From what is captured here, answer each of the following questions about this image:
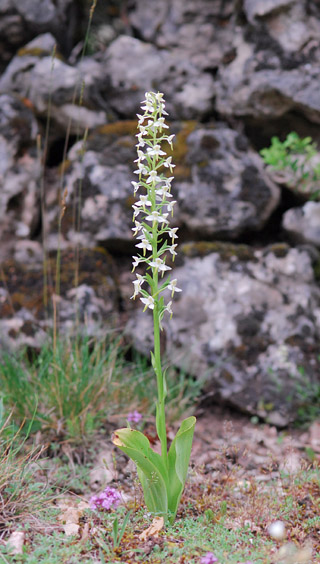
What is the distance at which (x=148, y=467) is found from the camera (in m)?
1.89

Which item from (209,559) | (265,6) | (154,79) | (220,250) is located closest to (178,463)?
(209,559)

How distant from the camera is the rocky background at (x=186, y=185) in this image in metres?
3.28

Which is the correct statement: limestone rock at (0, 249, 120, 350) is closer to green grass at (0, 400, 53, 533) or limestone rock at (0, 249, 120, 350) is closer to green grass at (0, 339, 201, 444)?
A: green grass at (0, 339, 201, 444)

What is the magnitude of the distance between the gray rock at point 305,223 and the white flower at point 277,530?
7.16ft

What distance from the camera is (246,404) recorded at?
3.13 m

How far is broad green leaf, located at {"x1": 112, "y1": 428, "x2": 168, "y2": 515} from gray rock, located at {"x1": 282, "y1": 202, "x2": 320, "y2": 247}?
2.23m

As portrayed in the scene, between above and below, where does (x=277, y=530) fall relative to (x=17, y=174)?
below

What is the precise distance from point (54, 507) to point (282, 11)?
147 inches

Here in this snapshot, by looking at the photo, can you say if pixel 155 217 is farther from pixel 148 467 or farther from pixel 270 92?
pixel 270 92

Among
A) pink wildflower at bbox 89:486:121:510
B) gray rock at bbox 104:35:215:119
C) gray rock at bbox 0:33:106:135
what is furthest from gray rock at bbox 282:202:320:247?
pink wildflower at bbox 89:486:121:510

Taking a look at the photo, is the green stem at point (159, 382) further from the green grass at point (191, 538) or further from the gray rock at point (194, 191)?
the gray rock at point (194, 191)

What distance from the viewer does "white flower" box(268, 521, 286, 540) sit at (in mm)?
1747

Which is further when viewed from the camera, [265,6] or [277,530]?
[265,6]

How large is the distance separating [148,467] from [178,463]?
13cm
